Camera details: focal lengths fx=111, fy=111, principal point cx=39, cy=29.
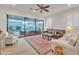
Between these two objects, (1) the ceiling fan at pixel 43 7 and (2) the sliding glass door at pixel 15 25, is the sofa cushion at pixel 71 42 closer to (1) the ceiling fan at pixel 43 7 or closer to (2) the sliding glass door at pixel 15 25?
(1) the ceiling fan at pixel 43 7

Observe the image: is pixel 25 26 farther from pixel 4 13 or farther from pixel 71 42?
pixel 71 42

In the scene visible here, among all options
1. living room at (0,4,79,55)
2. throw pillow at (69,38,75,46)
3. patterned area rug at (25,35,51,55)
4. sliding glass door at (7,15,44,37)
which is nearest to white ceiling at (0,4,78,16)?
living room at (0,4,79,55)

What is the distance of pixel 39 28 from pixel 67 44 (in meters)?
0.63

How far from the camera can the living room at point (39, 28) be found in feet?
6.97

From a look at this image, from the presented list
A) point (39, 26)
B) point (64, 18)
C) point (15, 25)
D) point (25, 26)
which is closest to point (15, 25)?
point (15, 25)

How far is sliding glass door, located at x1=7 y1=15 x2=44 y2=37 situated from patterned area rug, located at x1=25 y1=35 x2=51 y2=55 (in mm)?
101

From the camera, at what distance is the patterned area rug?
2.19 metres

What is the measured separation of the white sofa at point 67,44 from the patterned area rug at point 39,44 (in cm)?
13

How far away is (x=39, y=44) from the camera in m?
2.22

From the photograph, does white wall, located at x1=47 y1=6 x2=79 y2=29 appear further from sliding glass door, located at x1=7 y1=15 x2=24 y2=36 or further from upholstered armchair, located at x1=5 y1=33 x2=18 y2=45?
upholstered armchair, located at x1=5 y1=33 x2=18 y2=45

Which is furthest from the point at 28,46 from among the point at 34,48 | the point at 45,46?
the point at 45,46

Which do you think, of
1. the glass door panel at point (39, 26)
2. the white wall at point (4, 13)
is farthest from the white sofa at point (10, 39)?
the glass door panel at point (39, 26)
